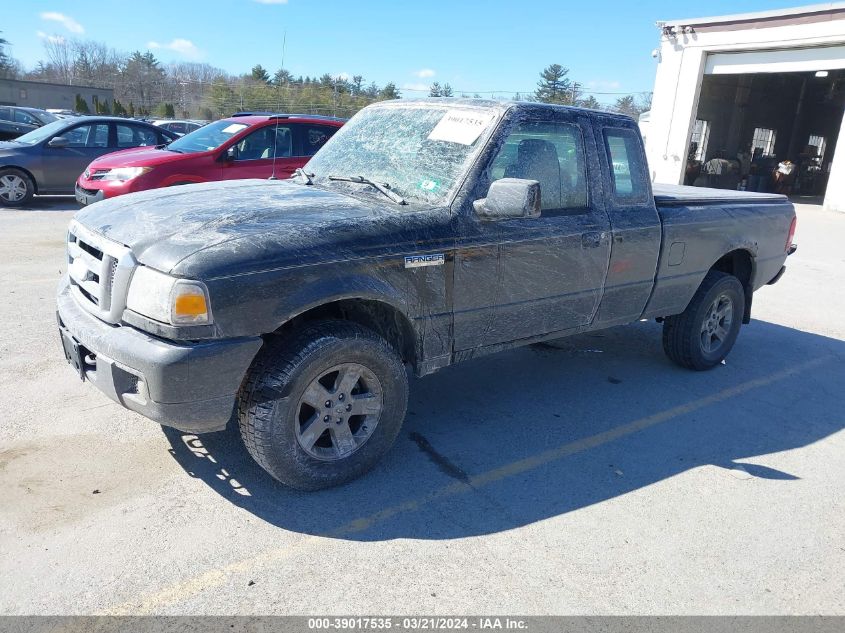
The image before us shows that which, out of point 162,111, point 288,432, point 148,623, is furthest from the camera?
point 162,111

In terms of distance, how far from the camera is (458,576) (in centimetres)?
290

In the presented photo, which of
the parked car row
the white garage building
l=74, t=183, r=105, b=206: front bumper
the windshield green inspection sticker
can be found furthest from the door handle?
the white garage building

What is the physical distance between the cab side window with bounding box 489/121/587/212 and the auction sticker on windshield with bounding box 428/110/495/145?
0.18 m

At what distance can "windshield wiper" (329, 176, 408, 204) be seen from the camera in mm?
3752

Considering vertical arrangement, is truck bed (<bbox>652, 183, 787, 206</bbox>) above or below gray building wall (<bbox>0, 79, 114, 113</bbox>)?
below

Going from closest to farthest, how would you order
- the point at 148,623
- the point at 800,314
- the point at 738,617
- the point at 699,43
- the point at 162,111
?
the point at 148,623
the point at 738,617
the point at 800,314
the point at 699,43
the point at 162,111

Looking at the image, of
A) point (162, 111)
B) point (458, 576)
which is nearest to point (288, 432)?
point (458, 576)

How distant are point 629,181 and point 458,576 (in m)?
3.02

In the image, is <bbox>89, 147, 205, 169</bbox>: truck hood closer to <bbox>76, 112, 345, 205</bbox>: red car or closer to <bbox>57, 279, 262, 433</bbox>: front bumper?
<bbox>76, 112, 345, 205</bbox>: red car

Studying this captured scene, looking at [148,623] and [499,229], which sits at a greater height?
[499,229]

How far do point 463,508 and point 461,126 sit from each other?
2206 mm

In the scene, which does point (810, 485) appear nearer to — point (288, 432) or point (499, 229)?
point (499, 229)

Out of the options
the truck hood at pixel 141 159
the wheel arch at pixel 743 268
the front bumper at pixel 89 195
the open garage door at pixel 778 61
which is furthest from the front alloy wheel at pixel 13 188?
the open garage door at pixel 778 61

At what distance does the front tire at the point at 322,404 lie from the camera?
3.14 m
